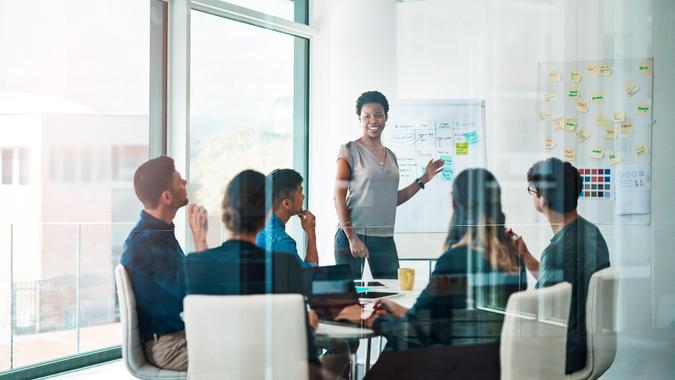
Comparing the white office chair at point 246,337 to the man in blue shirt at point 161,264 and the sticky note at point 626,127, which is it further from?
the sticky note at point 626,127

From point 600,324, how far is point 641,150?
60 cm

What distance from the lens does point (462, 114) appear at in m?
2.62

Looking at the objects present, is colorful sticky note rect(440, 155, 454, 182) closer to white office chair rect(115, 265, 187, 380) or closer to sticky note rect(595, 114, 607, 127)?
sticky note rect(595, 114, 607, 127)

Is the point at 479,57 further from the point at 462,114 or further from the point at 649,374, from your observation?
the point at 649,374

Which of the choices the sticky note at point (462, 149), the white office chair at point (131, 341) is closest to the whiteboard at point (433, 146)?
the sticky note at point (462, 149)

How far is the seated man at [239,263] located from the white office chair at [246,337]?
23 millimetres

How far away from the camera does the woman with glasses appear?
2082 millimetres

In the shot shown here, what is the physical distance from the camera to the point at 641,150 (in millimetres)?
2299

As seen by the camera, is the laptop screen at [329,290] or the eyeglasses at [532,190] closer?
the laptop screen at [329,290]

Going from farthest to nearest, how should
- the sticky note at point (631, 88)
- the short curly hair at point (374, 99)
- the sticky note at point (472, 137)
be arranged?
1. the short curly hair at point (374, 99)
2. the sticky note at point (472, 137)
3. the sticky note at point (631, 88)

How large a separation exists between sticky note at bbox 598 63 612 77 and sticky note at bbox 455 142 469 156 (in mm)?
500

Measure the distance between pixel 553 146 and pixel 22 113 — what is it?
5.50 feet

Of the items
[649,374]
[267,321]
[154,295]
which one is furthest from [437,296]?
[649,374]

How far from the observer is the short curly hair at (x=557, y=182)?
6.82 ft
